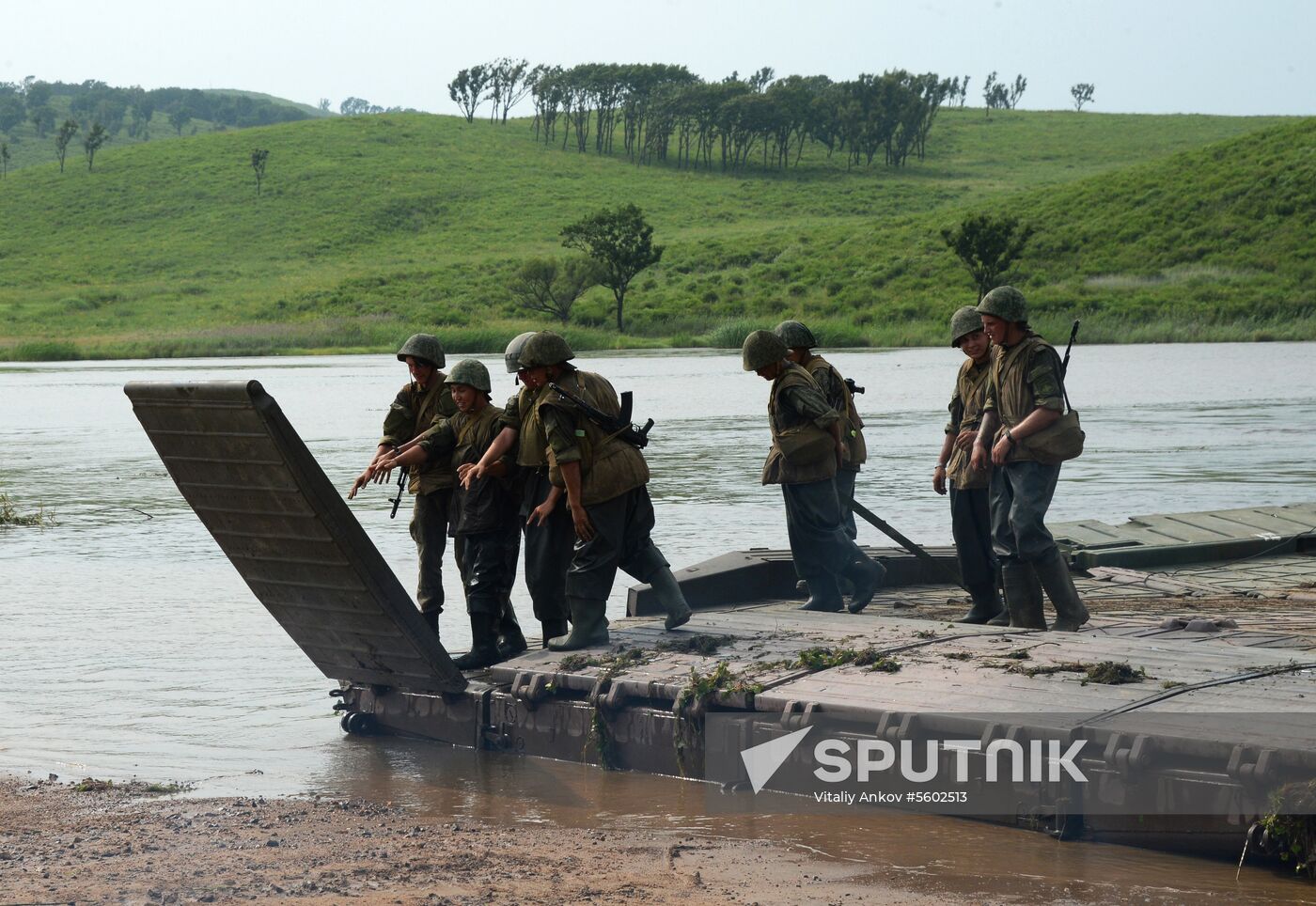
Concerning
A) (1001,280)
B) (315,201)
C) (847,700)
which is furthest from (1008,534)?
(315,201)

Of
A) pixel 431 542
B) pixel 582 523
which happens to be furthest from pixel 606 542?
pixel 431 542

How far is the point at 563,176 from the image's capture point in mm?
118500

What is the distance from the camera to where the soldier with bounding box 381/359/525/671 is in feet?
26.7

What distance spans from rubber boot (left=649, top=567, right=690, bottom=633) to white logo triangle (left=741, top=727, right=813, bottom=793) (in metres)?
1.62

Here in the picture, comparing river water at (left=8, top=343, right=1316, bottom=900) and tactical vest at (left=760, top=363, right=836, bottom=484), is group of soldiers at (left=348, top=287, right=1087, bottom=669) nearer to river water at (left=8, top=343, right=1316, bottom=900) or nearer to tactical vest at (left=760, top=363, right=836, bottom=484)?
tactical vest at (left=760, top=363, right=836, bottom=484)

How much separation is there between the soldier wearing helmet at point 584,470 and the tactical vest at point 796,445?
1.21 meters

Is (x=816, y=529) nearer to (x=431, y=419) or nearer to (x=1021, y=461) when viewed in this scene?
(x=1021, y=461)

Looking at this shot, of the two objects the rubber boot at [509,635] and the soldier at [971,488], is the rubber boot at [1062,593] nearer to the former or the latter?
the soldier at [971,488]

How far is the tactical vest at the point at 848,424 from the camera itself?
9672mm

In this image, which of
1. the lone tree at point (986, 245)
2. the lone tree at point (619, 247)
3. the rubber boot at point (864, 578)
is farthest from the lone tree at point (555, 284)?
the rubber boot at point (864, 578)

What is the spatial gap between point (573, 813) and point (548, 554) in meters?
1.75

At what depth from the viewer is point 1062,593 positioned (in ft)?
27.2

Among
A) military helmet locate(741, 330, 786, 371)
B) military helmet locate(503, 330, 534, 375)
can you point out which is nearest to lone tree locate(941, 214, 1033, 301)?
military helmet locate(741, 330, 786, 371)

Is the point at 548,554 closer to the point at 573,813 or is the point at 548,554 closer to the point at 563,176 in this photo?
the point at 573,813
